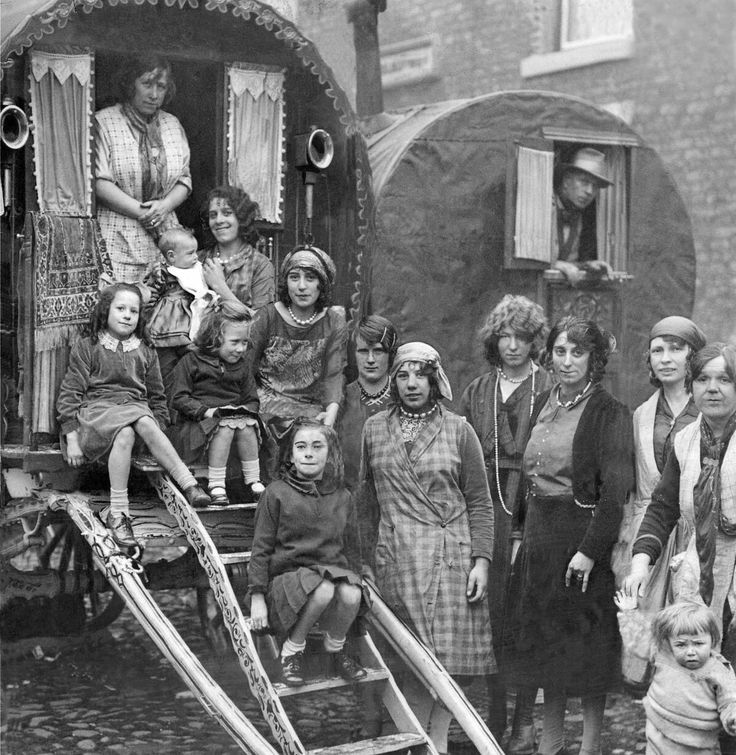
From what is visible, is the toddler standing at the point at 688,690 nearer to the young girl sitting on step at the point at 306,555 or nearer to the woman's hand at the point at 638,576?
the woman's hand at the point at 638,576

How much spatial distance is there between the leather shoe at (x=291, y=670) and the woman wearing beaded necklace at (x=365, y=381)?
1175 mm

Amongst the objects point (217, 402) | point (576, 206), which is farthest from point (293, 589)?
point (576, 206)

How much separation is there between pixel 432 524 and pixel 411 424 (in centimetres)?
45

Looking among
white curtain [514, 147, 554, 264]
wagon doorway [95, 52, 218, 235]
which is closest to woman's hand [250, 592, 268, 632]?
wagon doorway [95, 52, 218, 235]

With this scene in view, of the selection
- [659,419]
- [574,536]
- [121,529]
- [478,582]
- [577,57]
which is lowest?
[478,582]

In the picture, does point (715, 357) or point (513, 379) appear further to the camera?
point (513, 379)

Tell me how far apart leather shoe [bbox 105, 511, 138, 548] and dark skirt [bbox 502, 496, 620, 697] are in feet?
6.00

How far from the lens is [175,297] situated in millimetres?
6465

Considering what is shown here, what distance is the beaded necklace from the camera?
6.15m

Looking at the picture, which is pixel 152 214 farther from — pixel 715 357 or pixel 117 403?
pixel 715 357

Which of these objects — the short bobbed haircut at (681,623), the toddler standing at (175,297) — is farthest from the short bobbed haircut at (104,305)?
the short bobbed haircut at (681,623)

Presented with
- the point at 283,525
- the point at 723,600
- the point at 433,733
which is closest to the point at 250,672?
the point at 283,525

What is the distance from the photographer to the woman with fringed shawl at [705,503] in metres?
5.85

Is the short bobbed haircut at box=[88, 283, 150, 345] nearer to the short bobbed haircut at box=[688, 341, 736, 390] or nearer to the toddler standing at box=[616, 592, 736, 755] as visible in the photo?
the short bobbed haircut at box=[688, 341, 736, 390]
